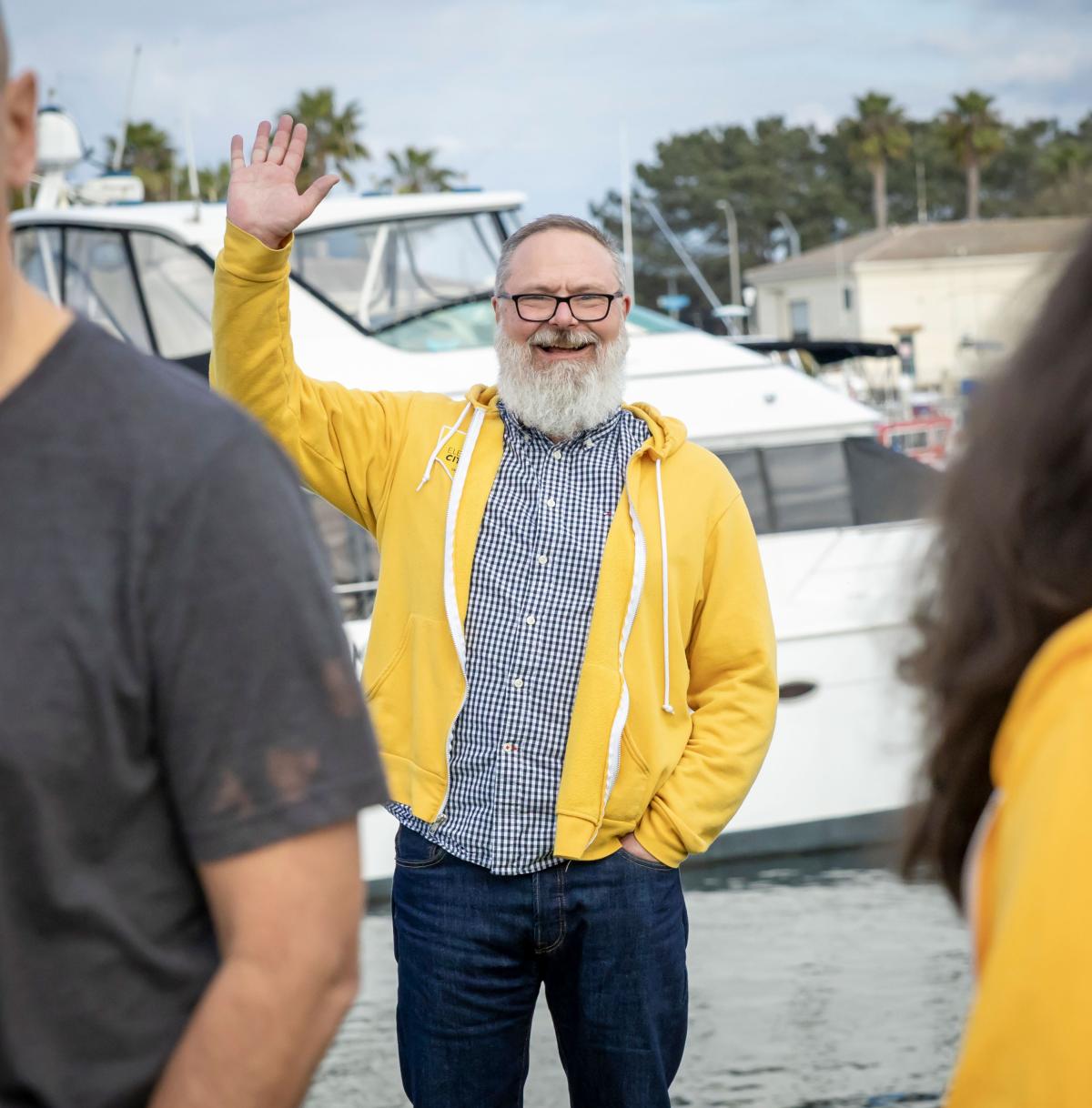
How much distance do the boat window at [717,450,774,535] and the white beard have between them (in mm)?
4143

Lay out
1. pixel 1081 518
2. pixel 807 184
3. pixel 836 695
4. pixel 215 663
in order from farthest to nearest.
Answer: pixel 807 184 → pixel 836 695 → pixel 215 663 → pixel 1081 518

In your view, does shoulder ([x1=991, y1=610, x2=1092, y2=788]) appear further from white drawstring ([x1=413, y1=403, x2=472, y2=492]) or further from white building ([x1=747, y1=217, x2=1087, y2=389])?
white building ([x1=747, y1=217, x2=1087, y2=389])

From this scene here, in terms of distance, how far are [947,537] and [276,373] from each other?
2.06 m

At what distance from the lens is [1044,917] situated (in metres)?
0.91

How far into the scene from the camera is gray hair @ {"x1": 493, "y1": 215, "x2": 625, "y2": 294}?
328cm

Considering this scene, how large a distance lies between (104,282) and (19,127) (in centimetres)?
701

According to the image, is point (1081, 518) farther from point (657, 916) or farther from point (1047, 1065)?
point (657, 916)

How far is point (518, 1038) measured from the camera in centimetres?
289

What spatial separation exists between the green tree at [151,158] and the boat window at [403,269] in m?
33.4

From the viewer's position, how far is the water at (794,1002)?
5.22 metres

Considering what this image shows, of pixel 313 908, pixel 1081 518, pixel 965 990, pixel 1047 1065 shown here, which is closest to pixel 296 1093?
pixel 313 908

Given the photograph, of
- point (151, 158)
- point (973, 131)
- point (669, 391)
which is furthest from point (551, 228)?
point (973, 131)

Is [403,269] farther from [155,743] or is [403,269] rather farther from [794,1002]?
[155,743]

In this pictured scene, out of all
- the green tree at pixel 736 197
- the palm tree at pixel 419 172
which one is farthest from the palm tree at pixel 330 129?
the green tree at pixel 736 197
